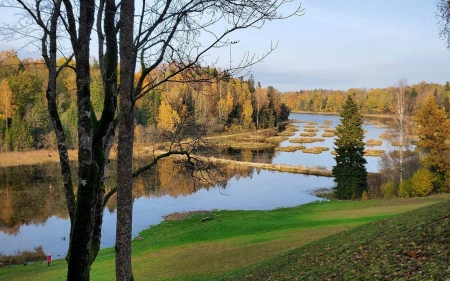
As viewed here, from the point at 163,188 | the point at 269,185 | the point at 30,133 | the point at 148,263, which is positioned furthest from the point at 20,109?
the point at 148,263

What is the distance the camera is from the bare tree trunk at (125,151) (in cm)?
425

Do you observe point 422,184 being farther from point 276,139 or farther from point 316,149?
point 276,139

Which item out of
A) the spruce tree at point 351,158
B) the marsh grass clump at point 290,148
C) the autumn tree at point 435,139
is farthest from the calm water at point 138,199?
the marsh grass clump at point 290,148

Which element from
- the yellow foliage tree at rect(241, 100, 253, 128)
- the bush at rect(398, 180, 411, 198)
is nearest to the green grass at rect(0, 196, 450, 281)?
the bush at rect(398, 180, 411, 198)

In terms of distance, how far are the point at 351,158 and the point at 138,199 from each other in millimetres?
17264

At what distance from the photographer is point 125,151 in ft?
14.1

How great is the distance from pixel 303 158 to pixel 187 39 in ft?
139

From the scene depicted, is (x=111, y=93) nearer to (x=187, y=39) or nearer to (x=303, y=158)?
(x=187, y=39)

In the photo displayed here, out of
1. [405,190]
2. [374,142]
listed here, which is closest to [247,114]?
[374,142]

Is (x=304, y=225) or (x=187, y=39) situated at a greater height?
(x=187, y=39)

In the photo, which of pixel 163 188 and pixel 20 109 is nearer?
pixel 163 188

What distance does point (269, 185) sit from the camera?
32.2 metres

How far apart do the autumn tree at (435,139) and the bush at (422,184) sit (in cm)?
101

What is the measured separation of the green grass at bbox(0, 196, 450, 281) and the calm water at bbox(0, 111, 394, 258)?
7.63 feet
